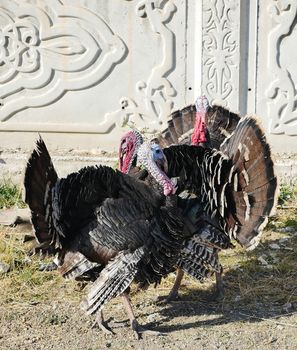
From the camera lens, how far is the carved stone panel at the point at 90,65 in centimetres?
671

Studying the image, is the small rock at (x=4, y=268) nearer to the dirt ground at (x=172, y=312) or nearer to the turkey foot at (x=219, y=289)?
the dirt ground at (x=172, y=312)

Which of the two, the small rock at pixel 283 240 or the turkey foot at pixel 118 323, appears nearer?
the turkey foot at pixel 118 323

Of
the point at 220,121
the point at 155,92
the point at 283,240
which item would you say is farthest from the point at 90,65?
the point at 283,240

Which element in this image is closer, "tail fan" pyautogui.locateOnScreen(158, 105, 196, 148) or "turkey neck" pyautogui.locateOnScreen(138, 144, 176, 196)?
"turkey neck" pyautogui.locateOnScreen(138, 144, 176, 196)

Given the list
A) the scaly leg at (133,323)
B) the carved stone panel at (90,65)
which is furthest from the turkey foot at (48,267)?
the carved stone panel at (90,65)

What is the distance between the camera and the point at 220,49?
6.70 m

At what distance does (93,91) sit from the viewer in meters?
6.88

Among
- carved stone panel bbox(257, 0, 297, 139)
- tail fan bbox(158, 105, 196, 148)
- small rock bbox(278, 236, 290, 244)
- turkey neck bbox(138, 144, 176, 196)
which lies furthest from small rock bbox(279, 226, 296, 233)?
turkey neck bbox(138, 144, 176, 196)

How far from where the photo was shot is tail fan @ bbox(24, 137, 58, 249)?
13.2 feet

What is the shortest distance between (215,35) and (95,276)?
320 centimetres

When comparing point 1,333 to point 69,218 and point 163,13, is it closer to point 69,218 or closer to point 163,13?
point 69,218

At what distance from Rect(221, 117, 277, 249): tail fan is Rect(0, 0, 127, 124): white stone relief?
2.67 meters

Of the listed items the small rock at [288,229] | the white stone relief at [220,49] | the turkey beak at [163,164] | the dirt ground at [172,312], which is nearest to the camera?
the dirt ground at [172,312]

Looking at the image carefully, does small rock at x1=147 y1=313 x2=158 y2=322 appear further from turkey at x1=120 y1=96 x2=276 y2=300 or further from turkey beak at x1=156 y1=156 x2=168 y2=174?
turkey beak at x1=156 y1=156 x2=168 y2=174
